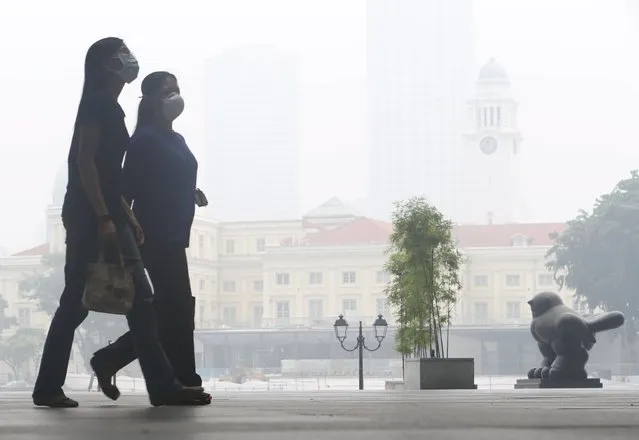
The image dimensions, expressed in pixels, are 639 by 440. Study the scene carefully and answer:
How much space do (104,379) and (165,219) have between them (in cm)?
82

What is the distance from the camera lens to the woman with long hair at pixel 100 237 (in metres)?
6.82

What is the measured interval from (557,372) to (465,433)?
780 inches

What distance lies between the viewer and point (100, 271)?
22.0 feet

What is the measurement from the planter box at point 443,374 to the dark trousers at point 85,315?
15.6m

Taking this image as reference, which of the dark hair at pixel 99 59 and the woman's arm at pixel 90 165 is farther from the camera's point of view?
the dark hair at pixel 99 59

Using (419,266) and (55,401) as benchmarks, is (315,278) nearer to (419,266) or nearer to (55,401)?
(419,266)

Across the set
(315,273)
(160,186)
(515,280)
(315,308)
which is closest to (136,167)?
(160,186)

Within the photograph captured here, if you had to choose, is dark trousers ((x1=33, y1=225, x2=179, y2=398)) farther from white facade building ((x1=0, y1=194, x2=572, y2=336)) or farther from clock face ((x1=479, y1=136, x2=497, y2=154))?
clock face ((x1=479, y1=136, x2=497, y2=154))

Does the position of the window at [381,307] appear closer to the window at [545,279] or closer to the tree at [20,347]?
the window at [545,279]

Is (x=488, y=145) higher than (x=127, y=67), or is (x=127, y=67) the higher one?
(x=488, y=145)

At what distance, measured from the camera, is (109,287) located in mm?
6688

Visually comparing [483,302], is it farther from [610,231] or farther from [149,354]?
[149,354]

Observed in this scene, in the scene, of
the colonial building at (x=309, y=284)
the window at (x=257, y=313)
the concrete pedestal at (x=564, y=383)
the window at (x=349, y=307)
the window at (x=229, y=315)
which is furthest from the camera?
the window at (x=229, y=315)

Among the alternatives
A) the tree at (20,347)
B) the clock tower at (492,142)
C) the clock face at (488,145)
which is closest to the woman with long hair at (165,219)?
the tree at (20,347)
